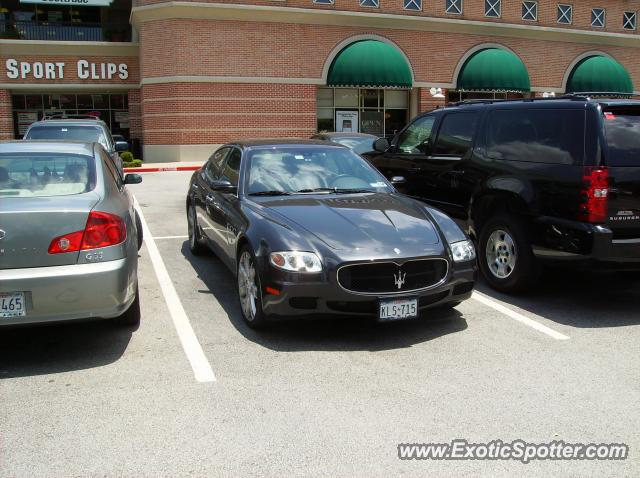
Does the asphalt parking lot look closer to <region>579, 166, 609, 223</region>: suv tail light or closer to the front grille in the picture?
the front grille

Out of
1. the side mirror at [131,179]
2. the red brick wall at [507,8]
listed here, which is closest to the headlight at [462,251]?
the side mirror at [131,179]

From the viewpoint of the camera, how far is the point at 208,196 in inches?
289

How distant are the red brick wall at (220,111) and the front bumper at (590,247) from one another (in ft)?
67.5

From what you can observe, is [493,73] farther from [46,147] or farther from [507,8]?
[46,147]

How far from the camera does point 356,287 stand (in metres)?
4.98

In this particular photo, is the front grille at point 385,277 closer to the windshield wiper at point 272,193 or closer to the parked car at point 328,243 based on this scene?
the parked car at point 328,243

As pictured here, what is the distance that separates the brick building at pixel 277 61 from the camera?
80.5 feet

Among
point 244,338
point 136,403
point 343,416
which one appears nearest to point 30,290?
point 136,403

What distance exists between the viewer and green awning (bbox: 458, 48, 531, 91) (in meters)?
27.0

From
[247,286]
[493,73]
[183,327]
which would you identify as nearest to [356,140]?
[247,286]

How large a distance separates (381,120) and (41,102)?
14842 mm

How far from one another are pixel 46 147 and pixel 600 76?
2897 centimetres

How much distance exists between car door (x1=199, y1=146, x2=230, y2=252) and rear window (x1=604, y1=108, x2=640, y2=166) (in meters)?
3.85

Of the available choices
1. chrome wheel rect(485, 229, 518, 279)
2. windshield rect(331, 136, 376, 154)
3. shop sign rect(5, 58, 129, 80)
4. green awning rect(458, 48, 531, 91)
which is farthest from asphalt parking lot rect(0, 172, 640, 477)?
shop sign rect(5, 58, 129, 80)
